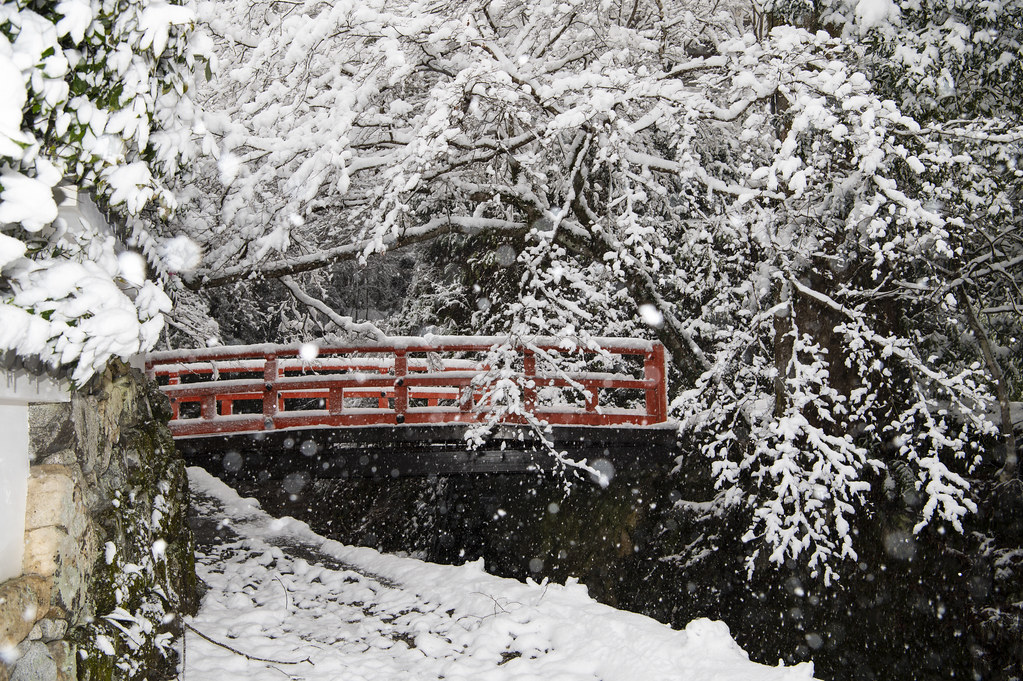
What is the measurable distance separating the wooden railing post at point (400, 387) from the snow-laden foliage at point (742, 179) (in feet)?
3.67

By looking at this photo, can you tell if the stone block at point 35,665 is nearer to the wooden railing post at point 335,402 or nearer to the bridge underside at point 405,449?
the bridge underside at point 405,449

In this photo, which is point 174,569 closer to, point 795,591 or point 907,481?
point 795,591

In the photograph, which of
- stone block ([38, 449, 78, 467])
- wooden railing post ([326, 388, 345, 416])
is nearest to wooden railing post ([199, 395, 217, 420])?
wooden railing post ([326, 388, 345, 416])

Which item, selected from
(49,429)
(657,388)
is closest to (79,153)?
(49,429)

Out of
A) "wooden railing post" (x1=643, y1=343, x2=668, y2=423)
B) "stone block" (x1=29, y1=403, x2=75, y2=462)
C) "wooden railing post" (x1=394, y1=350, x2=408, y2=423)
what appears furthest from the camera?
"wooden railing post" (x1=643, y1=343, x2=668, y2=423)

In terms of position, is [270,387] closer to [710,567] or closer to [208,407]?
[208,407]

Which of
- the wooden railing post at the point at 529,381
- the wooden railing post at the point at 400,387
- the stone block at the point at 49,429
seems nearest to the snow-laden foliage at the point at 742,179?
the wooden railing post at the point at 529,381

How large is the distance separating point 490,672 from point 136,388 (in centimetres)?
251

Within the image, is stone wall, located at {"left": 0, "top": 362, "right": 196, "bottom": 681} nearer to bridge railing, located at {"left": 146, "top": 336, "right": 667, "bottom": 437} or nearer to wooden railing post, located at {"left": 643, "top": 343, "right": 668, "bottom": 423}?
bridge railing, located at {"left": 146, "top": 336, "right": 667, "bottom": 437}

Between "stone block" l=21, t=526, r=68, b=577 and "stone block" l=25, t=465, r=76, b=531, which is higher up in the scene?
"stone block" l=25, t=465, r=76, b=531

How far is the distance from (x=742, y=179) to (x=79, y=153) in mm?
5931

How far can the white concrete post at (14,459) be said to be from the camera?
254cm

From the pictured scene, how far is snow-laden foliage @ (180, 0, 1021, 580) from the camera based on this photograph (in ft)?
17.4

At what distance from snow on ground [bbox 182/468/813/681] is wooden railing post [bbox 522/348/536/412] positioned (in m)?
Result: 1.95
